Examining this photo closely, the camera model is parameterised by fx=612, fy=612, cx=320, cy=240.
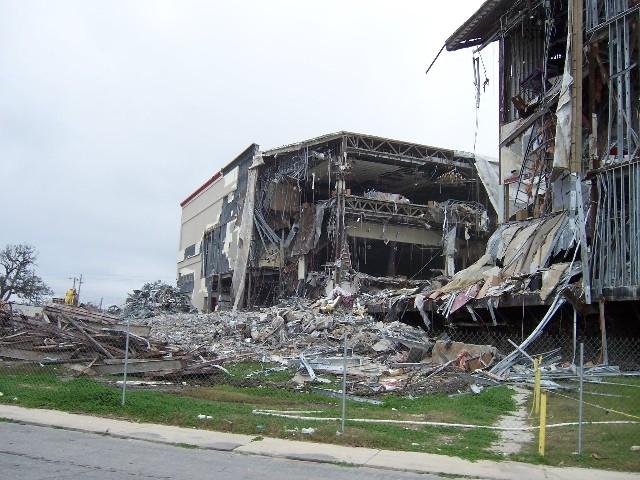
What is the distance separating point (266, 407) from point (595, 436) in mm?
5938

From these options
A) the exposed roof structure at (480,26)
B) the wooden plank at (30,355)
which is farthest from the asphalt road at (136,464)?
the exposed roof structure at (480,26)

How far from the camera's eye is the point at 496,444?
9.27 metres

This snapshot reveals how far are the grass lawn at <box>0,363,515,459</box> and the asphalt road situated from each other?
54.0 inches

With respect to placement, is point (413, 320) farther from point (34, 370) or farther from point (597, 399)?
point (34, 370)

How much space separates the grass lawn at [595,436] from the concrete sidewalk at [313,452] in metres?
0.44

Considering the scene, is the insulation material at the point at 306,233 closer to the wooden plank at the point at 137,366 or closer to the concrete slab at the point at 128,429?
the wooden plank at the point at 137,366

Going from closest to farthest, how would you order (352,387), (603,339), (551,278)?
(352,387) < (603,339) < (551,278)

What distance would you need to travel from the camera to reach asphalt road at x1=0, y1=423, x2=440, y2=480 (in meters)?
6.86

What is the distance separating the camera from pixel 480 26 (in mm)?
27297

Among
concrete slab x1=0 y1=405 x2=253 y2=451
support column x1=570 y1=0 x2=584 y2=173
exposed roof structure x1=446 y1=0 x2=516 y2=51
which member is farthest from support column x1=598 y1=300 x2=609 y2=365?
exposed roof structure x1=446 y1=0 x2=516 y2=51

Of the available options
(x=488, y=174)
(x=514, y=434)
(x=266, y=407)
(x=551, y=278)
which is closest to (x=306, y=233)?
(x=488, y=174)

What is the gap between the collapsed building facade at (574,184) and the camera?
60.7 ft

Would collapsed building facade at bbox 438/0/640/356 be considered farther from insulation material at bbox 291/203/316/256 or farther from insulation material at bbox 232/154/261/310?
insulation material at bbox 232/154/261/310

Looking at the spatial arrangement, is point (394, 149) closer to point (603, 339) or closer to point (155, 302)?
point (603, 339)
